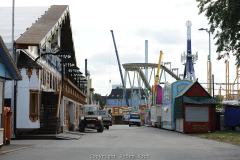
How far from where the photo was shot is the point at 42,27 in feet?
88.0

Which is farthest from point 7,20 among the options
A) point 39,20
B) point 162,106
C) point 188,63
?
point 188,63

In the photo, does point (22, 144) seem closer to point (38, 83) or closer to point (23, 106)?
point (23, 106)

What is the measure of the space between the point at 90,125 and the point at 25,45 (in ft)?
41.1

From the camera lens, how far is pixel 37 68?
79.1 feet

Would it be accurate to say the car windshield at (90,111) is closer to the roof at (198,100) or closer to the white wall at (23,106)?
the roof at (198,100)

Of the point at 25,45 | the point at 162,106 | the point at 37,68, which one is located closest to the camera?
the point at 25,45

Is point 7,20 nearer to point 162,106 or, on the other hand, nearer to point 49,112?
point 49,112

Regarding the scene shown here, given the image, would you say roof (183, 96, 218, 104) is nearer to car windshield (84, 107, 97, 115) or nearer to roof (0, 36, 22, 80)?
car windshield (84, 107, 97, 115)

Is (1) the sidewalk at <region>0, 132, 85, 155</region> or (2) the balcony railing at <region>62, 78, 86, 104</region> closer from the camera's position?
(1) the sidewalk at <region>0, 132, 85, 155</region>

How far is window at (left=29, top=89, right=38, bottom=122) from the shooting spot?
23.9m

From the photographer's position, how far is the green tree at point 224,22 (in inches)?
539

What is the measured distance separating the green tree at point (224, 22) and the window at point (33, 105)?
1318cm

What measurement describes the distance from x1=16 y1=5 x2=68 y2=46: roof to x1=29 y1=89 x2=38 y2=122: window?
3.34 meters

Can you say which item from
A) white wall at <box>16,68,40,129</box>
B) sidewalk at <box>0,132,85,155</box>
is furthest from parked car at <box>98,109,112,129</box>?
sidewalk at <box>0,132,85,155</box>
